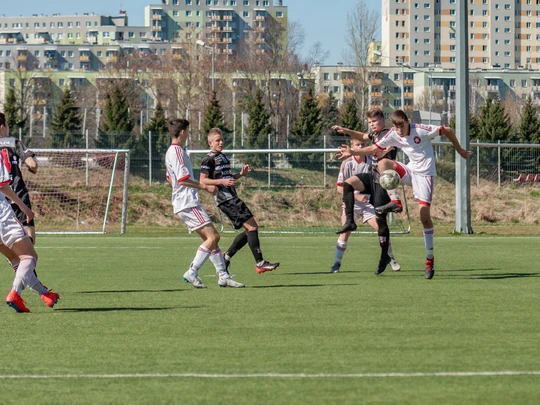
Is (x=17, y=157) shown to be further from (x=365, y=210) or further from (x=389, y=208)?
(x=365, y=210)

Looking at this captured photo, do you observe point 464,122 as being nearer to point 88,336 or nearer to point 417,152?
point 417,152

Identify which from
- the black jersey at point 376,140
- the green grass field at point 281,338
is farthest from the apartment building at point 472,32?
the green grass field at point 281,338

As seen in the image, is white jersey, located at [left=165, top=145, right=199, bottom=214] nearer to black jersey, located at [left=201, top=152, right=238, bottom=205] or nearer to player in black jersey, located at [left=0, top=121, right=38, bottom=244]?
black jersey, located at [left=201, top=152, right=238, bottom=205]

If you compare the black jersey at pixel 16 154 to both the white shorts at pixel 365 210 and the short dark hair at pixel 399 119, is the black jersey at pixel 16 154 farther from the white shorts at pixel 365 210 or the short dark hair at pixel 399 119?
the white shorts at pixel 365 210

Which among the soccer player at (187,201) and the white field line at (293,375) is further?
the soccer player at (187,201)

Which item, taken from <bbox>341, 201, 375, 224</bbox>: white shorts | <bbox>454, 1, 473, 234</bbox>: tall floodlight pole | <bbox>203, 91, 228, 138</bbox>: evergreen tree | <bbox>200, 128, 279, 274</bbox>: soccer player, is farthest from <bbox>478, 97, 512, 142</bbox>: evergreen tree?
<bbox>200, 128, 279, 274</bbox>: soccer player

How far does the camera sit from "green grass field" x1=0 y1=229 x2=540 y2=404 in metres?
5.76

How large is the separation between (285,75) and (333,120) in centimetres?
790

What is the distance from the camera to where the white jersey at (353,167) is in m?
13.6

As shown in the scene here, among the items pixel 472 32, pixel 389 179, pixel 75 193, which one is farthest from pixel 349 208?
pixel 472 32

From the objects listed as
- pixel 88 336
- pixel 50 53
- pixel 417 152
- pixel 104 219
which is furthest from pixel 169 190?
pixel 50 53

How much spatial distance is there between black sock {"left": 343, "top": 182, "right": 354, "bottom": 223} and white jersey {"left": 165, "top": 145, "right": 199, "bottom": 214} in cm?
246

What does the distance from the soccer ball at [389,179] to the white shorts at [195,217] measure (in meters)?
2.51

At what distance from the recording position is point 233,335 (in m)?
7.70
